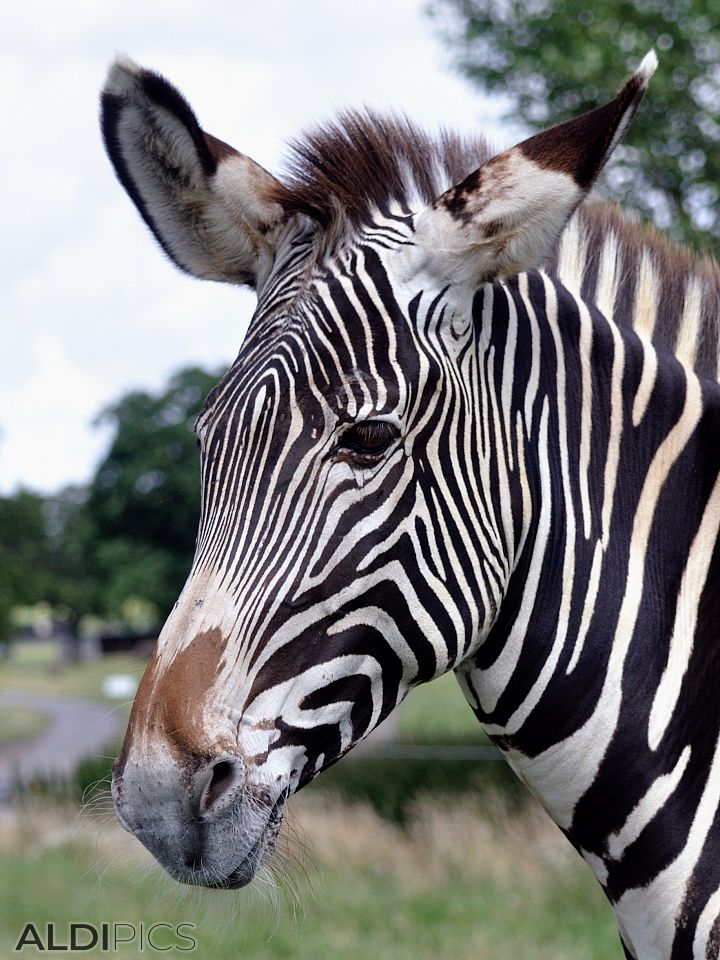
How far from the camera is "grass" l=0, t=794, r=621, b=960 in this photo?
9016 millimetres

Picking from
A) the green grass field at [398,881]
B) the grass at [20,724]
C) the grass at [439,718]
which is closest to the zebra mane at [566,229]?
the grass at [439,718]

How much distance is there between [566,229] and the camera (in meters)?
2.96

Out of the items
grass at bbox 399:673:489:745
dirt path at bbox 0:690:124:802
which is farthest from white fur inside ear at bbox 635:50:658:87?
dirt path at bbox 0:690:124:802

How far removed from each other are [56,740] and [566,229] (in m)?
27.5

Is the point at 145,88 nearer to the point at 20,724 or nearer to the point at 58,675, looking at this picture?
the point at 20,724

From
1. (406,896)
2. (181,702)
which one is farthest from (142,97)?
(406,896)

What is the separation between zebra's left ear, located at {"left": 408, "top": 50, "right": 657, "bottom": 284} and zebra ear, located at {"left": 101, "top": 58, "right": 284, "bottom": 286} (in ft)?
1.92

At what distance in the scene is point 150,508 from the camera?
3419cm

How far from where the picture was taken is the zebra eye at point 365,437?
2301 mm

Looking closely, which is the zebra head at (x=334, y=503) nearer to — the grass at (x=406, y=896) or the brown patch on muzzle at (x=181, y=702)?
the brown patch on muzzle at (x=181, y=702)

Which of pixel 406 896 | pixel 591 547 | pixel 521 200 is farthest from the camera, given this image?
pixel 406 896

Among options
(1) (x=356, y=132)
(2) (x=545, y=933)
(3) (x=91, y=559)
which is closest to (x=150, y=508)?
(3) (x=91, y=559)

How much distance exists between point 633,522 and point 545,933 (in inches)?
308

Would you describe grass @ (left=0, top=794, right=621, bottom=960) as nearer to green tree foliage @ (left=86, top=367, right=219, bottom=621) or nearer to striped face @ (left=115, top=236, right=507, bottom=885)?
striped face @ (left=115, top=236, right=507, bottom=885)
